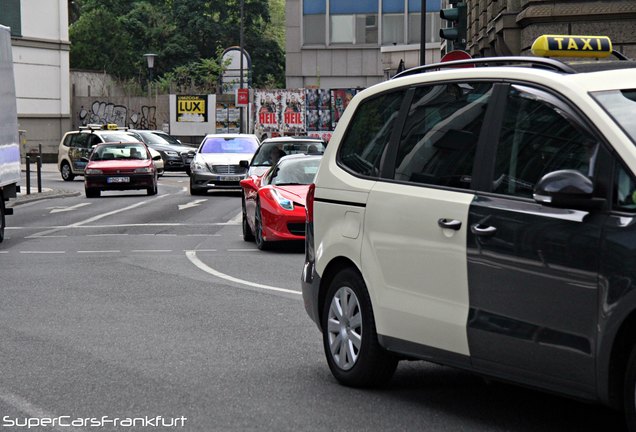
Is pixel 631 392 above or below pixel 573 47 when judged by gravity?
below

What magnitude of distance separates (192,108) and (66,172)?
23515 millimetres

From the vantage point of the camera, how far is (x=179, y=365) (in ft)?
28.1

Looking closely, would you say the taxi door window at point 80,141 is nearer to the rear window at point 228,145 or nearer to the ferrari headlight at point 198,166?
the rear window at point 228,145

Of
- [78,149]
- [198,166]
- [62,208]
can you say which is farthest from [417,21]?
[62,208]

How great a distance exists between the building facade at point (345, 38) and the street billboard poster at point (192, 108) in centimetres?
1532

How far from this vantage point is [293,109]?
71.8 metres

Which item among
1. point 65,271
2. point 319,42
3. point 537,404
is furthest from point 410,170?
point 319,42

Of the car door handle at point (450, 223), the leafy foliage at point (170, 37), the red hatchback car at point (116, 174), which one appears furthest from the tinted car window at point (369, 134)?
the leafy foliage at point (170, 37)

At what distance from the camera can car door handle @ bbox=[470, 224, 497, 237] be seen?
6.32 meters

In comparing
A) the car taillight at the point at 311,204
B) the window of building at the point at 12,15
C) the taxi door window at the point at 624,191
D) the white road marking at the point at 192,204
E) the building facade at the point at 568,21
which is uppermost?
the window of building at the point at 12,15

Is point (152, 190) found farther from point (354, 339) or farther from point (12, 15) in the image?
point (354, 339)

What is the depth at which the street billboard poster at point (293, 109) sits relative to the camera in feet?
235

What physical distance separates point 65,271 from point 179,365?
7280 millimetres

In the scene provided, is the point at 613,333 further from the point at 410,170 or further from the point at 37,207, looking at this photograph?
the point at 37,207
